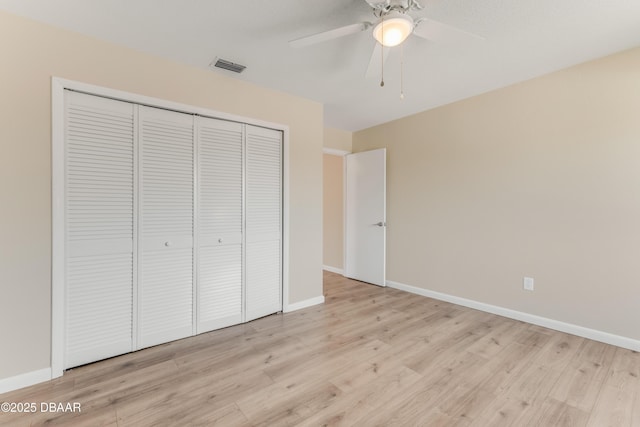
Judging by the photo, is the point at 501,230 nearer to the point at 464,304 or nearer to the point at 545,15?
the point at 464,304

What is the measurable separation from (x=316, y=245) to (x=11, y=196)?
2616 millimetres

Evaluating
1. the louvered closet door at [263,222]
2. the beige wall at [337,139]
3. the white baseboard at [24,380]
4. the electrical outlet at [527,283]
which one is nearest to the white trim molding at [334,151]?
the beige wall at [337,139]

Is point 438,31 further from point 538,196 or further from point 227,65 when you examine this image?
point 538,196

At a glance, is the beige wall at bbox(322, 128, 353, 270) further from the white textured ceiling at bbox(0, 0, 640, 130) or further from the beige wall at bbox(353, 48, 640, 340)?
the white textured ceiling at bbox(0, 0, 640, 130)

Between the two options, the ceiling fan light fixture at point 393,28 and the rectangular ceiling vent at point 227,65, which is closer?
the ceiling fan light fixture at point 393,28

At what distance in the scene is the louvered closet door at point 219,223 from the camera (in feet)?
8.69

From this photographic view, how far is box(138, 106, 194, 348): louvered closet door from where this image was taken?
7.70ft

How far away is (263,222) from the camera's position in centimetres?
306

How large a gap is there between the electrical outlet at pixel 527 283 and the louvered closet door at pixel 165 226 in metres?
3.35

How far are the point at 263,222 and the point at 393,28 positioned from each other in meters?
2.12

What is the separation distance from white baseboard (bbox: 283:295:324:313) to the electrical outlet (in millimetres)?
2217

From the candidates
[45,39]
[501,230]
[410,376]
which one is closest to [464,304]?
[501,230]

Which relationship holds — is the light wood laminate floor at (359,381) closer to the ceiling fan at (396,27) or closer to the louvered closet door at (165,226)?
the louvered closet door at (165,226)

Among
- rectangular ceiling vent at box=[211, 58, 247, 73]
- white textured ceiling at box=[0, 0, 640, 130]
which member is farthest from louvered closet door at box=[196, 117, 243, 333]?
white textured ceiling at box=[0, 0, 640, 130]
